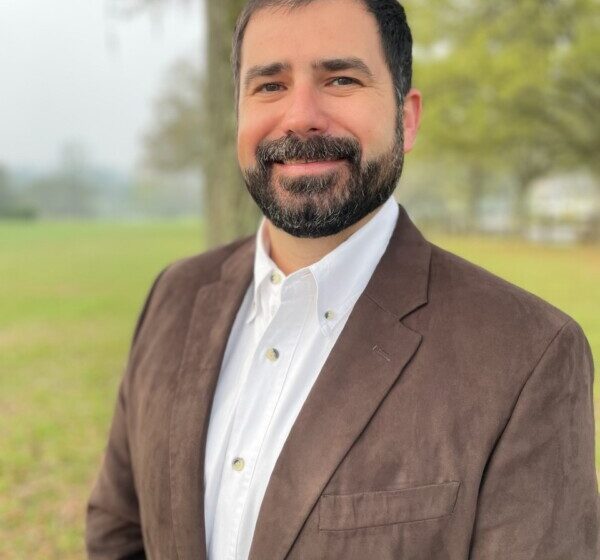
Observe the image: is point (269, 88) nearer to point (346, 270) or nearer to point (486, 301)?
point (346, 270)

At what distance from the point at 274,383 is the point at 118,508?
0.74m

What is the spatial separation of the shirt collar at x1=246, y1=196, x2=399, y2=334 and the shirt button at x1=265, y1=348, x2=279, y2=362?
13 cm

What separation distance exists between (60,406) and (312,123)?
190 inches

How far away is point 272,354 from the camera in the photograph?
4.77 ft

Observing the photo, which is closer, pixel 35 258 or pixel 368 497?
pixel 368 497

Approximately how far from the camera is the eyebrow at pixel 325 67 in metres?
1.36

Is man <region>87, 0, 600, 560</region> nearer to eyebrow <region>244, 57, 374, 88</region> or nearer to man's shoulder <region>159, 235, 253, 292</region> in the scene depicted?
eyebrow <region>244, 57, 374, 88</region>

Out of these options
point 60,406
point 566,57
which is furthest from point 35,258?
point 566,57

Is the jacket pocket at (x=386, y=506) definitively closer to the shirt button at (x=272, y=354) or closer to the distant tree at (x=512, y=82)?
the shirt button at (x=272, y=354)

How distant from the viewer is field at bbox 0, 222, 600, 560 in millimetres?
3200

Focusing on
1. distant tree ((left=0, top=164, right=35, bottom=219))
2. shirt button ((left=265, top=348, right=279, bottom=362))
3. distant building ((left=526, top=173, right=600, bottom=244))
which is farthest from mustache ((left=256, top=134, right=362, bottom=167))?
distant tree ((left=0, top=164, right=35, bottom=219))

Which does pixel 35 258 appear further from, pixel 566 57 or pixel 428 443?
pixel 428 443

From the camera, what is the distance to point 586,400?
124 cm

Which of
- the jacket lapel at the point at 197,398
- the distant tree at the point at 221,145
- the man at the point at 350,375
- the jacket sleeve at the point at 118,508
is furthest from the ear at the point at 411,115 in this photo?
the distant tree at the point at 221,145
